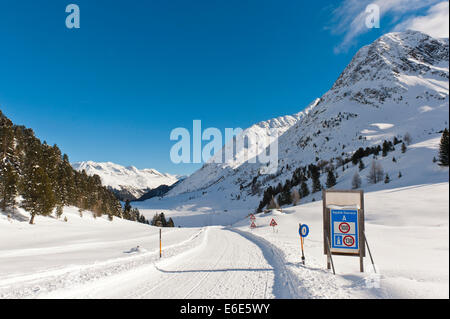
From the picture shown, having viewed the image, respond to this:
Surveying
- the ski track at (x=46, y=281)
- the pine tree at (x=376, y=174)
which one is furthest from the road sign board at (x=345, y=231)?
the pine tree at (x=376, y=174)

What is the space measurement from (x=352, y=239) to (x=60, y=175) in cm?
5931

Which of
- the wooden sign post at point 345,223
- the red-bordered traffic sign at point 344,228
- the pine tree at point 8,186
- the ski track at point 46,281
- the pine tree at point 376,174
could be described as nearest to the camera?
the ski track at point 46,281

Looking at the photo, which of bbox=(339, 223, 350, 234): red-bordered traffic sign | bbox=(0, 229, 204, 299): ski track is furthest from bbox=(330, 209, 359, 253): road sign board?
bbox=(0, 229, 204, 299): ski track

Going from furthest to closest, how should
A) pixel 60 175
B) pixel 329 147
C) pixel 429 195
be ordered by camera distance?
pixel 329 147 → pixel 60 175 → pixel 429 195

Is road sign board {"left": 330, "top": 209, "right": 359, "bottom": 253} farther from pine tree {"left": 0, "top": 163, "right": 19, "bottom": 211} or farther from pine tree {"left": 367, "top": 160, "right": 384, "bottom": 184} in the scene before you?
pine tree {"left": 367, "top": 160, "right": 384, "bottom": 184}

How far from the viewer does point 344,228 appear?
31.4 ft

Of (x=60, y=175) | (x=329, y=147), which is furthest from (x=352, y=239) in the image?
(x=329, y=147)

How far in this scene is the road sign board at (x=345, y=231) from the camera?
9477mm

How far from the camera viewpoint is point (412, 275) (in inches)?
315

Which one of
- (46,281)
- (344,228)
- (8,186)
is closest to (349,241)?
(344,228)

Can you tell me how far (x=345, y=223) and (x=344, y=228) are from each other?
0.65 feet

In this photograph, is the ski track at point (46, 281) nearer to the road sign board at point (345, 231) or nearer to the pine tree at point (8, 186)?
the road sign board at point (345, 231)

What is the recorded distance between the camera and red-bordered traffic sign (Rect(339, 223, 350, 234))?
9556 millimetres

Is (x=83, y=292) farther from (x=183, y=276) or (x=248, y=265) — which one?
(x=248, y=265)
